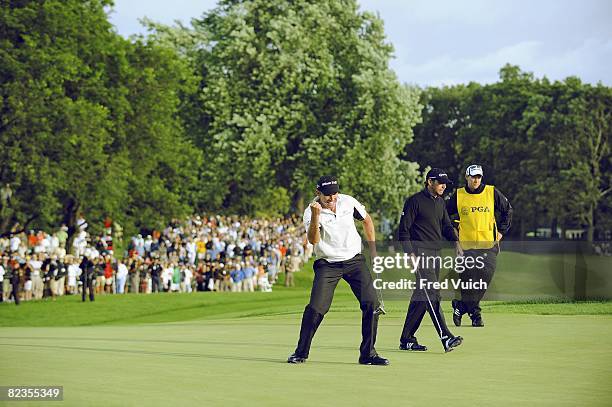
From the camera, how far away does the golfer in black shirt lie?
44.9 ft

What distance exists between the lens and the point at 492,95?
3681 inches

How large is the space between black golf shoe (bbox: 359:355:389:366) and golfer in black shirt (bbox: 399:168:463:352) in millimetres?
1573

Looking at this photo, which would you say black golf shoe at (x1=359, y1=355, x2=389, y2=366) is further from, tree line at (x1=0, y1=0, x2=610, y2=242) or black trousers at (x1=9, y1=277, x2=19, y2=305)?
tree line at (x1=0, y1=0, x2=610, y2=242)

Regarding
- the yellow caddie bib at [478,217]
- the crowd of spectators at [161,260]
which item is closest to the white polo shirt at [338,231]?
the yellow caddie bib at [478,217]

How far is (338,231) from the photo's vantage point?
12.3 m

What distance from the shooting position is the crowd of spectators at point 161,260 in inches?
1602

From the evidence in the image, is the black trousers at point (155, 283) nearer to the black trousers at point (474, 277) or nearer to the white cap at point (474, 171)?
the black trousers at point (474, 277)

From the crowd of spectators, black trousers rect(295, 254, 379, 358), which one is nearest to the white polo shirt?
Answer: black trousers rect(295, 254, 379, 358)

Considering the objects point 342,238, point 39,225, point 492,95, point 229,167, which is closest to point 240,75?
point 229,167

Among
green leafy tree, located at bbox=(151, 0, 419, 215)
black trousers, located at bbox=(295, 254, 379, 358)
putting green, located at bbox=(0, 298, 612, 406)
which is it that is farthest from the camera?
green leafy tree, located at bbox=(151, 0, 419, 215)

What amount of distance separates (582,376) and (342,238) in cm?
306

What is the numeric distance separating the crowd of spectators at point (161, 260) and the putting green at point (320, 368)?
23.8 meters

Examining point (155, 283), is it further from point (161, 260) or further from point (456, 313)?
point (456, 313)

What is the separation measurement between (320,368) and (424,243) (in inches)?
118
